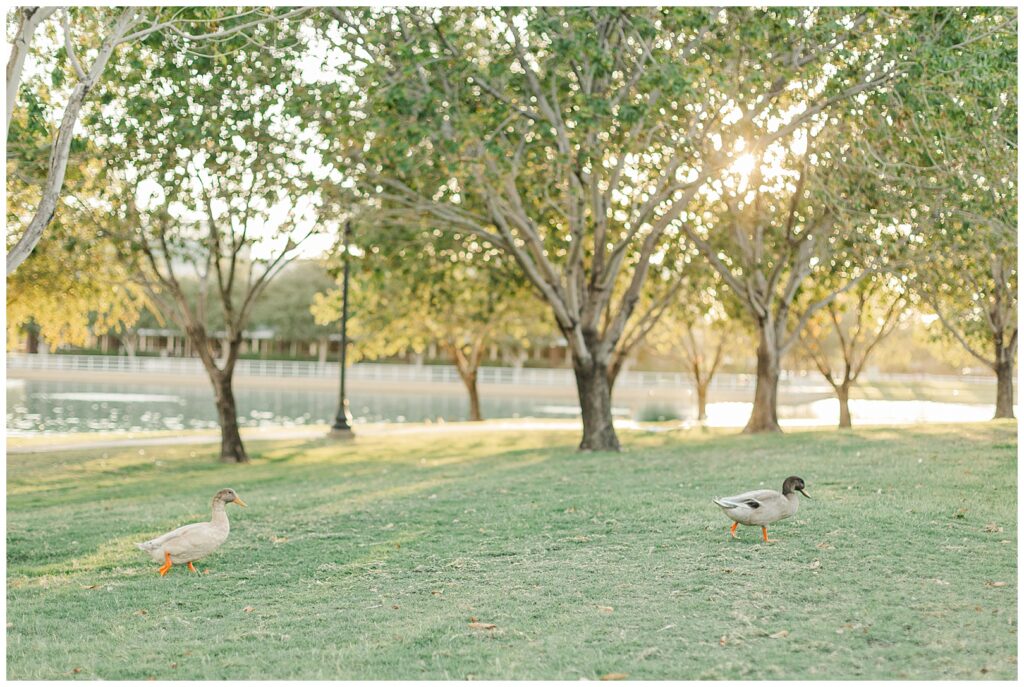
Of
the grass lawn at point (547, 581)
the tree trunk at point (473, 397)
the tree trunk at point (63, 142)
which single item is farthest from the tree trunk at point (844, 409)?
the tree trunk at point (63, 142)

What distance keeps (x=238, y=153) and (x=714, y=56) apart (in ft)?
29.0

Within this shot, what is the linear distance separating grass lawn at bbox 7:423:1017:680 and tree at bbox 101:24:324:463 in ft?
20.9

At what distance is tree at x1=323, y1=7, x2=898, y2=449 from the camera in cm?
1502

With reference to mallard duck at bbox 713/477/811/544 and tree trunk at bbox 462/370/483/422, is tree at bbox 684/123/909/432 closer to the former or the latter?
mallard duck at bbox 713/477/811/544

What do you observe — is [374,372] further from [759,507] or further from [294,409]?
[759,507]

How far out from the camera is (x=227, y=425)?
21797 mm

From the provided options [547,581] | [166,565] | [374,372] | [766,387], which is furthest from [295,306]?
[547,581]

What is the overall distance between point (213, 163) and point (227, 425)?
576cm

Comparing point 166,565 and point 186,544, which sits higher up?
point 186,544

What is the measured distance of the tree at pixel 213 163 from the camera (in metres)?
16.8

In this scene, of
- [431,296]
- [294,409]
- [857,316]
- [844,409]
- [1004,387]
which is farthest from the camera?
[294,409]

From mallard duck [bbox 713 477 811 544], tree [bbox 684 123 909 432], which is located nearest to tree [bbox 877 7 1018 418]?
tree [bbox 684 123 909 432]

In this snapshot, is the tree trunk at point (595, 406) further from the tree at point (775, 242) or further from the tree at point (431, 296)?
the tree at point (775, 242)

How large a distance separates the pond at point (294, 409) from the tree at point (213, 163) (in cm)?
1400
